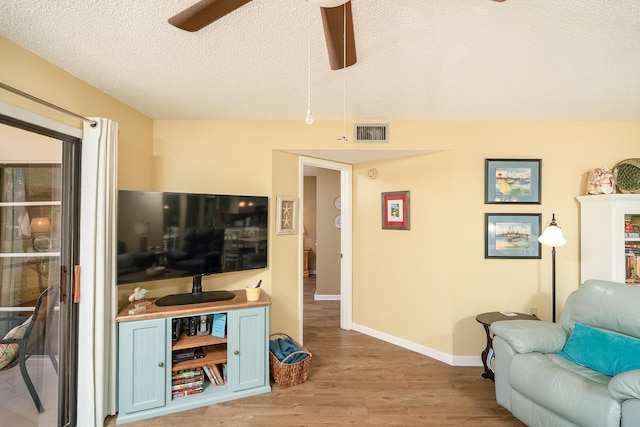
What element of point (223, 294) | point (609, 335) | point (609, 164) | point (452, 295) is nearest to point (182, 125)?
point (223, 294)

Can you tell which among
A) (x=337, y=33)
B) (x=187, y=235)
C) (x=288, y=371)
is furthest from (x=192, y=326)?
(x=337, y=33)

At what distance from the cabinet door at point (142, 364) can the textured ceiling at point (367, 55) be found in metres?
1.79

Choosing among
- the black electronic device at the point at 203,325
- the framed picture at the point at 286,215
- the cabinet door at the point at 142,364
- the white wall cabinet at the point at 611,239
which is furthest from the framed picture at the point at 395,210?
the cabinet door at the point at 142,364

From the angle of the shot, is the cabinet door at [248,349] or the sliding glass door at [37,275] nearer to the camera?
the sliding glass door at [37,275]

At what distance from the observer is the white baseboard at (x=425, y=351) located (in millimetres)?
2836

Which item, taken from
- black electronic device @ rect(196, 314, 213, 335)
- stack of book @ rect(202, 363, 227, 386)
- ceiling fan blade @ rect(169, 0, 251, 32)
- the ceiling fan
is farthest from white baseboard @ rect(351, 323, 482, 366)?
ceiling fan blade @ rect(169, 0, 251, 32)

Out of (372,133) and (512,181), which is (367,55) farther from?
(512,181)

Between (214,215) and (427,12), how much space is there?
6.77 feet

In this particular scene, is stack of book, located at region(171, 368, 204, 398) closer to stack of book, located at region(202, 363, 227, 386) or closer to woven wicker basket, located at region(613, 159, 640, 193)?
stack of book, located at region(202, 363, 227, 386)

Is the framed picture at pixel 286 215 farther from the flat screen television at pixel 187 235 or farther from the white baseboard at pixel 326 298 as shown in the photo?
the white baseboard at pixel 326 298

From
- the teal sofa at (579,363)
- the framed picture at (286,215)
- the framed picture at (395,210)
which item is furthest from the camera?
the framed picture at (395,210)

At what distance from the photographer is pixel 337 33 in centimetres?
124

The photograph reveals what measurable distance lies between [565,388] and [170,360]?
2.57 meters

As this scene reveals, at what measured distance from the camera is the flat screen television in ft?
7.04
